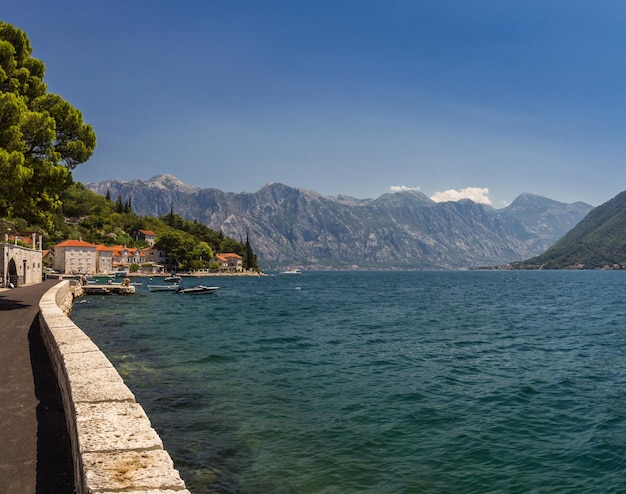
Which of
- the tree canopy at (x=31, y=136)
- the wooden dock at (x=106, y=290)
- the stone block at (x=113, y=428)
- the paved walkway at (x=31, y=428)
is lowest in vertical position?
the wooden dock at (x=106, y=290)

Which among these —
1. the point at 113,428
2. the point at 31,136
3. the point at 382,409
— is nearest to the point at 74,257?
the point at 31,136

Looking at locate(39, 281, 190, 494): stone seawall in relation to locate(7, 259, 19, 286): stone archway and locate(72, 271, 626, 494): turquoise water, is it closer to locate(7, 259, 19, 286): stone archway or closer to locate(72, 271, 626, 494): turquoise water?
locate(72, 271, 626, 494): turquoise water

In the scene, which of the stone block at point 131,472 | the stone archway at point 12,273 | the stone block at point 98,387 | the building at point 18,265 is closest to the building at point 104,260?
the building at point 18,265

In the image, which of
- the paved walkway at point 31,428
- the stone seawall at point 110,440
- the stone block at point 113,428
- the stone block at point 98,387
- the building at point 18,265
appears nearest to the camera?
the stone seawall at point 110,440

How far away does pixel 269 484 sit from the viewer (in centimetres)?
915

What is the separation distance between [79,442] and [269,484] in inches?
189

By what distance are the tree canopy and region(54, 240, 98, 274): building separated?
12069 centimetres

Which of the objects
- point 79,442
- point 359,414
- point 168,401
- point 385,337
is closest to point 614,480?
point 359,414

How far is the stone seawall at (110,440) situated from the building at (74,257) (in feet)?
468

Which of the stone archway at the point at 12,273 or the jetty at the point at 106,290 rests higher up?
the stone archway at the point at 12,273

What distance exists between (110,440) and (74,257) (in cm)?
15024

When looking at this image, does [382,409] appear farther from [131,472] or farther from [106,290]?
[106,290]

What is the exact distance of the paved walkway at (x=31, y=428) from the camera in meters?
6.14

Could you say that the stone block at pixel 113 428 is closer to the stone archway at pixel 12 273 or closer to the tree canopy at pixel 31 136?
the tree canopy at pixel 31 136
